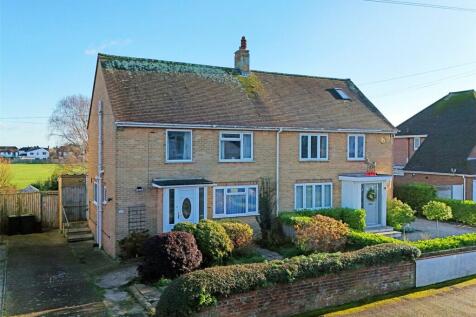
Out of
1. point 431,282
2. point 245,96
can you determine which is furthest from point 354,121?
point 431,282

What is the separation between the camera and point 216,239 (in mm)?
13148

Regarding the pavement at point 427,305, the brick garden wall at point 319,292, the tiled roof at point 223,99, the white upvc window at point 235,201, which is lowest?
the pavement at point 427,305

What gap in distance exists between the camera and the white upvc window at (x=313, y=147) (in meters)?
19.4

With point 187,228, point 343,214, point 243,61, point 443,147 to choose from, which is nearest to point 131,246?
point 187,228

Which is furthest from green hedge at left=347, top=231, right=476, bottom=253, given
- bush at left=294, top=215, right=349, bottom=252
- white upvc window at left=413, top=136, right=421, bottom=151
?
white upvc window at left=413, top=136, right=421, bottom=151

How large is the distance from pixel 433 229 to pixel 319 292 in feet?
42.5

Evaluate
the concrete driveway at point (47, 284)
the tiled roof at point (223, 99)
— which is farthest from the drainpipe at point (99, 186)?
the tiled roof at point (223, 99)

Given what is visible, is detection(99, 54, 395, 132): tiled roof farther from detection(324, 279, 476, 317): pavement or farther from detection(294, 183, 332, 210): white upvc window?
detection(324, 279, 476, 317): pavement

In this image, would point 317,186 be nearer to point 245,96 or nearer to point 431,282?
point 245,96

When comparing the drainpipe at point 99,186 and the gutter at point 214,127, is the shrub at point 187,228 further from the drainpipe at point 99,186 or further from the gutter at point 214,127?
the drainpipe at point 99,186

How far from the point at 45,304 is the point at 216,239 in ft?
17.2

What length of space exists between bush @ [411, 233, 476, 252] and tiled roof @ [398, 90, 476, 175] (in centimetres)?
1379

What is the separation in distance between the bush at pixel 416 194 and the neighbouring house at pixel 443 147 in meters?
2.06

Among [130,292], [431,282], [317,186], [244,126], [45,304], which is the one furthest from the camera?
[317,186]
